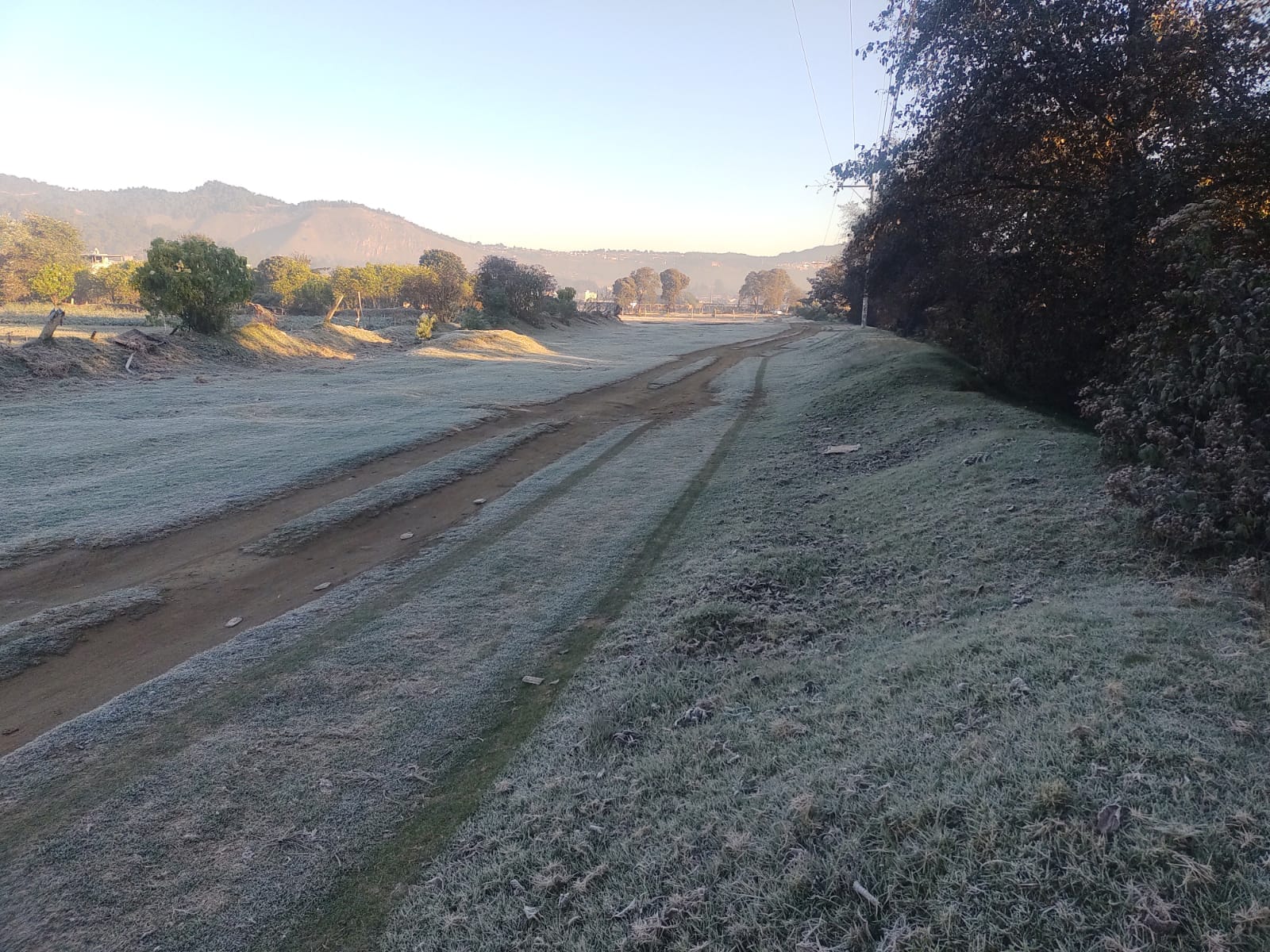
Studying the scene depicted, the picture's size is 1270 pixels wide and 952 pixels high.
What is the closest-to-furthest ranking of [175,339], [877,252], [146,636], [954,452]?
[146,636] < [954,452] < [877,252] < [175,339]

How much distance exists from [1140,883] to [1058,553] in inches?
198

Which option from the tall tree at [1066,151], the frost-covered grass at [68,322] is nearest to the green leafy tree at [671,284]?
the frost-covered grass at [68,322]

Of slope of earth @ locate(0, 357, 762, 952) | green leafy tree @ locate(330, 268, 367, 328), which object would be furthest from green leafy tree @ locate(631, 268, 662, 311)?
slope of earth @ locate(0, 357, 762, 952)

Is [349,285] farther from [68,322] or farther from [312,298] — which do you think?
[68,322]

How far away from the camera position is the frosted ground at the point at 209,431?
997 centimetres

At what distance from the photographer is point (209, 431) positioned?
606 inches

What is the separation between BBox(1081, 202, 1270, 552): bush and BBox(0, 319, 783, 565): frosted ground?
12.5 metres

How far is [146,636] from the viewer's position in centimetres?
676

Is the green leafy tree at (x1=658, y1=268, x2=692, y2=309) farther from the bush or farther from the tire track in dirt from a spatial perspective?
the tire track in dirt

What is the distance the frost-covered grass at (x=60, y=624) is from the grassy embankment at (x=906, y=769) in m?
5.16

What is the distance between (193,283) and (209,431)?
17.7 metres

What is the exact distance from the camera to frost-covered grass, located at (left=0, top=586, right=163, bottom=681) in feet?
20.4

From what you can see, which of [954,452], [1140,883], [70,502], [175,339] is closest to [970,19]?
[954,452]

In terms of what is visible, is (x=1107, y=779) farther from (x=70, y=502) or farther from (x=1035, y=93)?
(x=1035, y=93)
